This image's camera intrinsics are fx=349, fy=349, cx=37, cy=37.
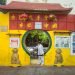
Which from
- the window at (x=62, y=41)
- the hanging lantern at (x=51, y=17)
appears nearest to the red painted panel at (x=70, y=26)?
the window at (x=62, y=41)

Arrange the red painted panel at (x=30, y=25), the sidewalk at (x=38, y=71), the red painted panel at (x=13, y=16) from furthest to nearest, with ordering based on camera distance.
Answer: the red painted panel at (x=30, y=25) → the red painted panel at (x=13, y=16) → the sidewalk at (x=38, y=71)

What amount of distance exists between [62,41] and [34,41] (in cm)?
186

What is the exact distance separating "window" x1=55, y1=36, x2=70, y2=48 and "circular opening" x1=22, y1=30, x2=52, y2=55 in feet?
1.51

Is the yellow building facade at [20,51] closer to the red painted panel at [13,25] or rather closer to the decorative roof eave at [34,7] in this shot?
the red painted panel at [13,25]

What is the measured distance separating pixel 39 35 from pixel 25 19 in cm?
169

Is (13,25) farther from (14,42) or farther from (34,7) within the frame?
(34,7)

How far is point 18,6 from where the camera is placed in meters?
21.7

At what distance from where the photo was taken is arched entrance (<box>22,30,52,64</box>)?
72.7 feet

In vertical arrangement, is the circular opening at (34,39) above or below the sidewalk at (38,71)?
above

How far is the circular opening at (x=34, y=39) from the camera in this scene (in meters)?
22.1

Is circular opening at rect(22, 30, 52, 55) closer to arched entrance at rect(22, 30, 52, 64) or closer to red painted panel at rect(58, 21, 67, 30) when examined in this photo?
arched entrance at rect(22, 30, 52, 64)

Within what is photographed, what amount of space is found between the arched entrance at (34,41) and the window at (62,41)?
0.46 metres

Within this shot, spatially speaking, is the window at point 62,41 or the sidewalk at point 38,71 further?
the window at point 62,41

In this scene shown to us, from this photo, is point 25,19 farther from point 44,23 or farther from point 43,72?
point 43,72
